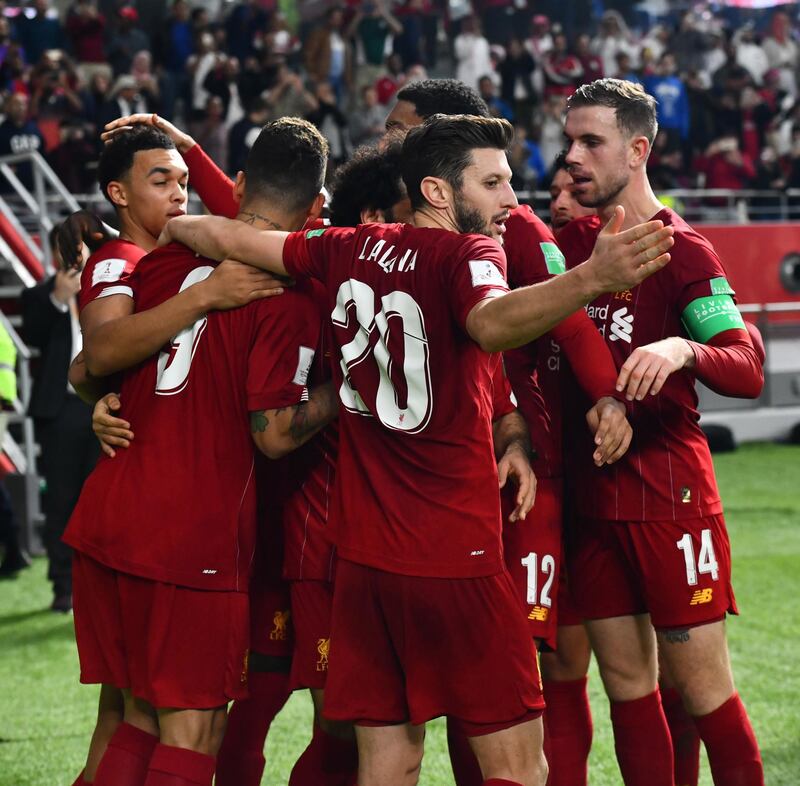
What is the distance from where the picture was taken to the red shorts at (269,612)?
11.7 feet

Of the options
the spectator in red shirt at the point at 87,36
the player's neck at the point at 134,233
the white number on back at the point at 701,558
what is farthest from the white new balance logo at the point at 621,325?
the spectator in red shirt at the point at 87,36

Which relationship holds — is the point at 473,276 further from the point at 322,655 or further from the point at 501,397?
the point at 322,655

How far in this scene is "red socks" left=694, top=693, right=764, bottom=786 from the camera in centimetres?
344

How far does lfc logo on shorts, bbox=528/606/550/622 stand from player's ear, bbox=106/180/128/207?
176cm

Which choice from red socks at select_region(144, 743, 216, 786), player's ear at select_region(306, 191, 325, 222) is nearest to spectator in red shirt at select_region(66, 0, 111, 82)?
player's ear at select_region(306, 191, 325, 222)

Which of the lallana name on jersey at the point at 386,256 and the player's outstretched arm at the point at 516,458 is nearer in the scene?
the lallana name on jersey at the point at 386,256

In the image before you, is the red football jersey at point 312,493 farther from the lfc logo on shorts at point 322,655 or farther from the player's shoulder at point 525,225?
the player's shoulder at point 525,225

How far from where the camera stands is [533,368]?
3809 mm

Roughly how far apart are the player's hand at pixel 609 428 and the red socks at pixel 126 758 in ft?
4.73

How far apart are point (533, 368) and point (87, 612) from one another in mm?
1554

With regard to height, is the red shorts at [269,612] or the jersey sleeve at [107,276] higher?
the jersey sleeve at [107,276]

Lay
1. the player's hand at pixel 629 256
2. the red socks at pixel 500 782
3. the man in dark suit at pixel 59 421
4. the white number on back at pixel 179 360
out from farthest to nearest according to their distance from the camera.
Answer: the man in dark suit at pixel 59 421, the white number on back at pixel 179 360, the red socks at pixel 500 782, the player's hand at pixel 629 256

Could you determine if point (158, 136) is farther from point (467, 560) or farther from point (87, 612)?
point (467, 560)

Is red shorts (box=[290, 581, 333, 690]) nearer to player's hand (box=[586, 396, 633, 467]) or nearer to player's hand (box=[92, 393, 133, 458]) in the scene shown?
player's hand (box=[92, 393, 133, 458])
